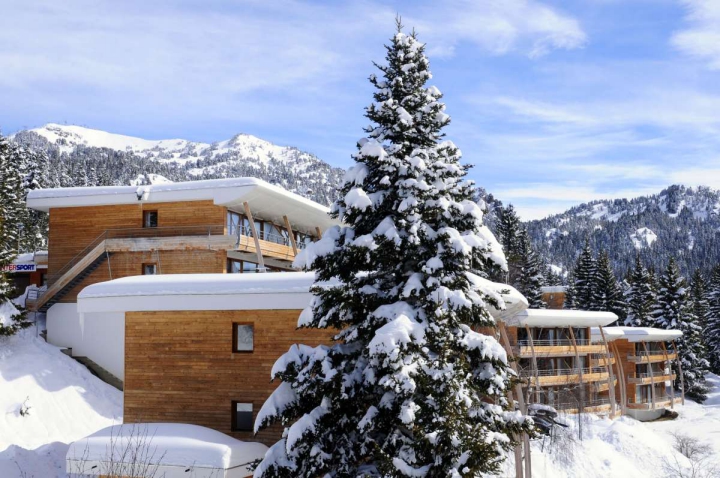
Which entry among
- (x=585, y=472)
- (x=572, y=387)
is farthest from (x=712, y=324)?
(x=585, y=472)

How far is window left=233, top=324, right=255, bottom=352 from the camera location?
843 inches

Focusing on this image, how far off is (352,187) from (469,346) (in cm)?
407

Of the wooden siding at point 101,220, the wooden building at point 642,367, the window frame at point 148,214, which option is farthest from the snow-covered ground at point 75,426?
the wooden building at point 642,367

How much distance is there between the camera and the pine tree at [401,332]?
39.7ft

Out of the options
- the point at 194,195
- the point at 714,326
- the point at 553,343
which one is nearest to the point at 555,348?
the point at 553,343

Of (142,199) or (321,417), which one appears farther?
(142,199)

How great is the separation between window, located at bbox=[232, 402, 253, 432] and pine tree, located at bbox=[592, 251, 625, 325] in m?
61.5

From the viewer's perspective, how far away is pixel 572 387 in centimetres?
5225

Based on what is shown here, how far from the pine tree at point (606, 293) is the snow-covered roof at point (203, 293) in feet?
200

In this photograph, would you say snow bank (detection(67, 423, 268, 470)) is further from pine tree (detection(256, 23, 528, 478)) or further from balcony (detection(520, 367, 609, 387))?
balcony (detection(520, 367, 609, 387))

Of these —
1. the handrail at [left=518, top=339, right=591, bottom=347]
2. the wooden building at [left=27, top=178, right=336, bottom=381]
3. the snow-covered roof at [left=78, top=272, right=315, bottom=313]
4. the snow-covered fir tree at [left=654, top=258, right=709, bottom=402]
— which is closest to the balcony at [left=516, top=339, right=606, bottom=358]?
the handrail at [left=518, top=339, right=591, bottom=347]

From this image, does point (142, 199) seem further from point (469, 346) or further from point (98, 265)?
point (469, 346)

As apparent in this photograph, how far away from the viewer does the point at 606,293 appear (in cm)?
7581

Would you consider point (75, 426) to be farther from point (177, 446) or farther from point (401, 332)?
point (401, 332)
